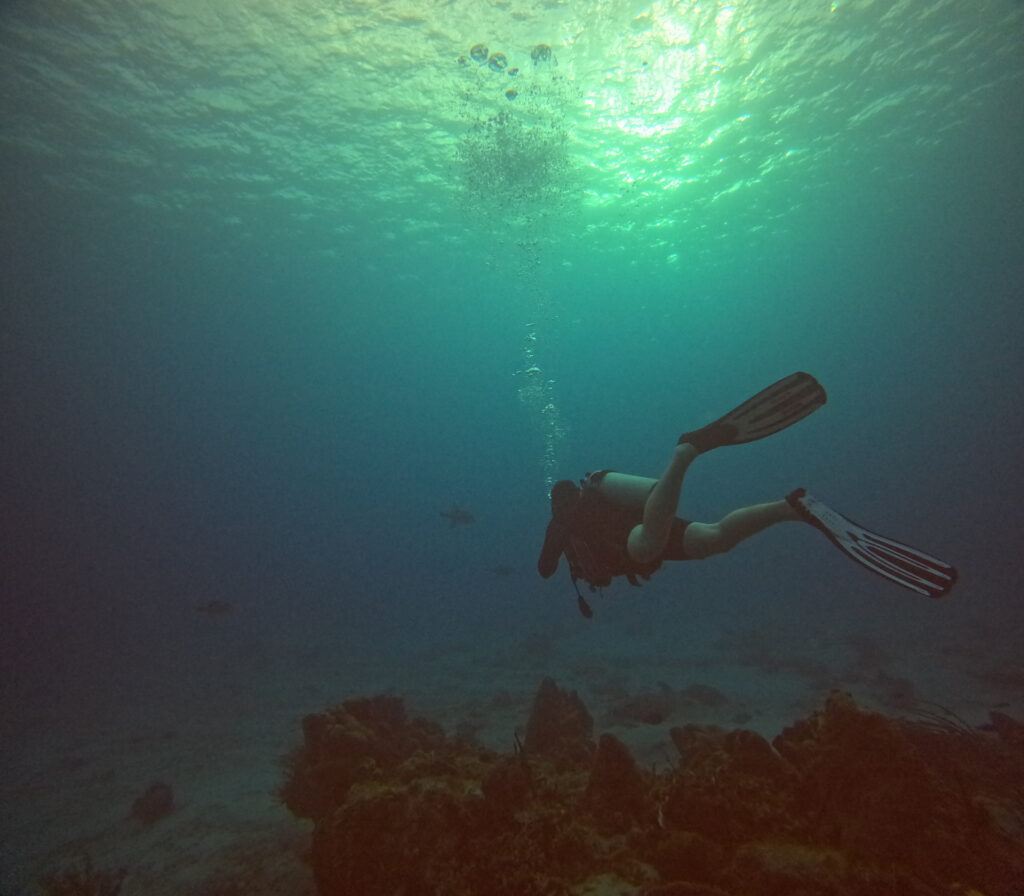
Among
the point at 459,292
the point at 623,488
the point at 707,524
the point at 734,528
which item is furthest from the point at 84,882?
the point at 459,292

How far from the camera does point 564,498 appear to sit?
5949mm

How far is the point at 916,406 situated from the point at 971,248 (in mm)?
57137

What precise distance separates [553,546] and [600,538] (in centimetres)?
80

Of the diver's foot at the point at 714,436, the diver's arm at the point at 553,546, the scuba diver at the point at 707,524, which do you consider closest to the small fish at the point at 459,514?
the diver's arm at the point at 553,546

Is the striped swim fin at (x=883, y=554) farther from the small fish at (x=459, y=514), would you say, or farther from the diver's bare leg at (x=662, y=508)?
the small fish at (x=459, y=514)

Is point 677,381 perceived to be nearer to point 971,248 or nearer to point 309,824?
point 971,248

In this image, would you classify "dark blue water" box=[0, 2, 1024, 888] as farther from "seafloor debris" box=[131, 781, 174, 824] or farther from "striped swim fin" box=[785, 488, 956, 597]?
"striped swim fin" box=[785, 488, 956, 597]

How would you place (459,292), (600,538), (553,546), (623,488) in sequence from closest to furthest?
(623,488), (600,538), (553,546), (459,292)

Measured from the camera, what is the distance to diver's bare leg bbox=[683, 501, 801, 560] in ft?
14.1

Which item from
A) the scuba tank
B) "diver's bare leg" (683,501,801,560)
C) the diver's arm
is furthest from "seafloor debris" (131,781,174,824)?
"diver's bare leg" (683,501,801,560)

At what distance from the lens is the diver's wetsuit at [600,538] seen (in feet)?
17.0

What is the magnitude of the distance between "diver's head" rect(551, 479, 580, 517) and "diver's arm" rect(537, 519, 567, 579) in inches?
7.1

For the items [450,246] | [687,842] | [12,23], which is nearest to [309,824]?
[687,842]

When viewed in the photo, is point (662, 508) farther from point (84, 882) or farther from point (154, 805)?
point (154, 805)
